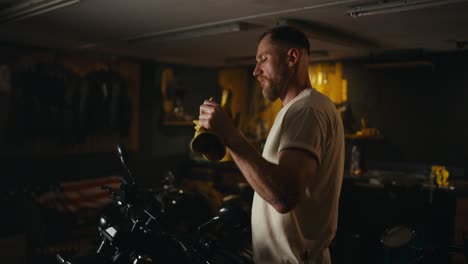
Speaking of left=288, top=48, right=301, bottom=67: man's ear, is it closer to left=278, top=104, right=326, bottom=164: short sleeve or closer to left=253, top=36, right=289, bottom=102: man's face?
left=253, top=36, right=289, bottom=102: man's face

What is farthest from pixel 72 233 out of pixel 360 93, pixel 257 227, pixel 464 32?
pixel 464 32

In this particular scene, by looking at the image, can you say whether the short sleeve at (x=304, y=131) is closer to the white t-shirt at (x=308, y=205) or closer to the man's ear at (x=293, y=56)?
the white t-shirt at (x=308, y=205)

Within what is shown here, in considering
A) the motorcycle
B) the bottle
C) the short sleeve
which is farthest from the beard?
the bottle

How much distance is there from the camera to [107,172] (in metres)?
6.07

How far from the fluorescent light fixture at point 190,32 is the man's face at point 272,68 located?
Result: 1997 millimetres

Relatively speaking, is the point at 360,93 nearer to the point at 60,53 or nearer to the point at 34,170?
the point at 60,53

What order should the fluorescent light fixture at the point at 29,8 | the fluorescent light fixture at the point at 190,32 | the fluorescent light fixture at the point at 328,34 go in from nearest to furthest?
the fluorescent light fixture at the point at 29,8 → the fluorescent light fixture at the point at 328,34 → the fluorescent light fixture at the point at 190,32

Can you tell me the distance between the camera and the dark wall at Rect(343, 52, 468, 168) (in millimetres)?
5191

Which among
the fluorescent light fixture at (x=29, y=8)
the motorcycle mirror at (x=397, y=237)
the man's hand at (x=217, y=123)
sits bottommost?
the motorcycle mirror at (x=397, y=237)

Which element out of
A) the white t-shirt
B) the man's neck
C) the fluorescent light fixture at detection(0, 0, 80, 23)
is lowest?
the white t-shirt

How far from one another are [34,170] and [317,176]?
4.81 m

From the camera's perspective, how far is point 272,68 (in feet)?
5.18

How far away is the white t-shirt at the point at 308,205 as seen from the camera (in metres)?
1.42

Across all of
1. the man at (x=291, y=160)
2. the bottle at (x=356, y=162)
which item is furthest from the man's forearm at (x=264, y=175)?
the bottle at (x=356, y=162)
